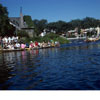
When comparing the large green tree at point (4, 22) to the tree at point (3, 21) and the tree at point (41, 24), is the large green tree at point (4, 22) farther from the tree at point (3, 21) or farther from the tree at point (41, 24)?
the tree at point (41, 24)

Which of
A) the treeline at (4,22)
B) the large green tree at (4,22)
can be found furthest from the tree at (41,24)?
the large green tree at (4,22)

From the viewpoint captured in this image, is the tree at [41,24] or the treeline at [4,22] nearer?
the treeline at [4,22]

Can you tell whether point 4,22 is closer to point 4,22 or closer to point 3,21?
point 4,22

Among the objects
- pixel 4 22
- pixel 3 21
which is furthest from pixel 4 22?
pixel 3 21

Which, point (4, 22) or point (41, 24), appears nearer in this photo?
point (4, 22)

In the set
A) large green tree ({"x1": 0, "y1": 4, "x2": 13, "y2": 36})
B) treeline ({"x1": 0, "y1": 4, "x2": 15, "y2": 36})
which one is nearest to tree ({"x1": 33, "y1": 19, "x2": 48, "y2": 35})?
treeline ({"x1": 0, "y1": 4, "x2": 15, "y2": 36})

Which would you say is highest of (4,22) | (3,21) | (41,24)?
(41,24)

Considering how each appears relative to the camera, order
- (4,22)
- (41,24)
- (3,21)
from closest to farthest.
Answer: (3,21), (4,22), (41,24)

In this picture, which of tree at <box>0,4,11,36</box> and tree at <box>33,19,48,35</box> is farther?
tree at <box>33,19,48,35</box>

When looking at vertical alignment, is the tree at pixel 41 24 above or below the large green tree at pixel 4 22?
above

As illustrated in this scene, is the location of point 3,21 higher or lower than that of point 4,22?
higher

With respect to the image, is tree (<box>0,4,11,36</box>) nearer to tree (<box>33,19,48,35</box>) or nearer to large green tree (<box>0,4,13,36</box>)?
large green tree (<box>0,4,13,36</box>)
